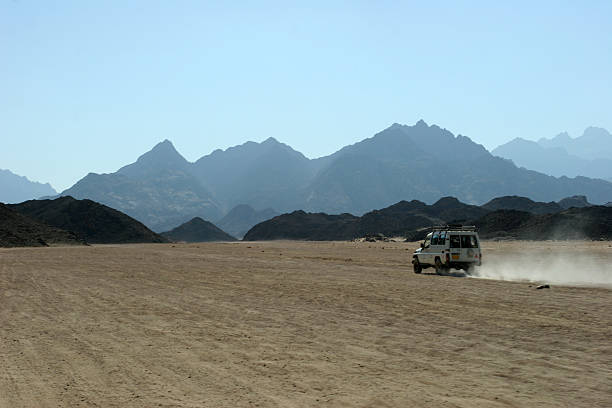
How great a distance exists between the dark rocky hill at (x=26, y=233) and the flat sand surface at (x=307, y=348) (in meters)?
60.2

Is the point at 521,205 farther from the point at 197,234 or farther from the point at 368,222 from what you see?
the point at 197,234

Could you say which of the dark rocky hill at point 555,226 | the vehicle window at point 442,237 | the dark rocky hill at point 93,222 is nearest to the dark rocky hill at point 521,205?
the dark rocky hill at point 555,226

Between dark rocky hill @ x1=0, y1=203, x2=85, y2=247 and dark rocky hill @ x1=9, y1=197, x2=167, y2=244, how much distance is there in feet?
78.0

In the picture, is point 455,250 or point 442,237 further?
point 442,237

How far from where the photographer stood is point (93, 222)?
11794cm

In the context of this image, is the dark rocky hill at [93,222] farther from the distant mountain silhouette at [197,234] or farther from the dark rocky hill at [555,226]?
the dark rocky hill at [555,226]

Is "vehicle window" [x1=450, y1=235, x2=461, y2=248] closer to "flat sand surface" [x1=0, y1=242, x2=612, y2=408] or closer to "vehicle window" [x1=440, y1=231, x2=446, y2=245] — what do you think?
"vehicle window" [x1=440, y1=231, x2=446, y2=245]

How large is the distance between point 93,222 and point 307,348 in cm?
11542

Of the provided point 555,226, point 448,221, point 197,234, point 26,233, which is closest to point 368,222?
point 448,221

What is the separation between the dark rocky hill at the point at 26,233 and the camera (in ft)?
245

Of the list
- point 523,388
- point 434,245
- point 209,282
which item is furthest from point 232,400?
point 434,245

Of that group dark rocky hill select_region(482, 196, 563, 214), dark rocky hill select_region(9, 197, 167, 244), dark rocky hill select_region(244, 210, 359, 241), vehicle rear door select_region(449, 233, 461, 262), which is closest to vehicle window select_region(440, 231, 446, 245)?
vehicle rear door select_region(449, 233, 461, 262)

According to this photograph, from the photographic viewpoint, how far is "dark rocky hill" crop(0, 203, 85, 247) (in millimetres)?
74812

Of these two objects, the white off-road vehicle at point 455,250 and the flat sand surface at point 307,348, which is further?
the white off-road vehicle at point 455,250
